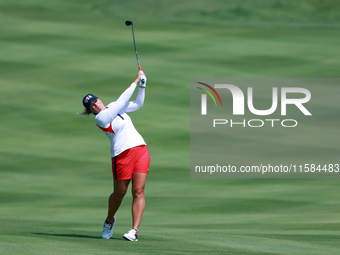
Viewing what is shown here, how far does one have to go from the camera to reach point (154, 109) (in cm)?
1033

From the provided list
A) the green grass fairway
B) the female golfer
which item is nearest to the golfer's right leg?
the female golfer

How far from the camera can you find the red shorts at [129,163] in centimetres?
451

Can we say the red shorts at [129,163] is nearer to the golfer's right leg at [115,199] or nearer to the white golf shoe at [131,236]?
the golfer's right leg at [115,199]

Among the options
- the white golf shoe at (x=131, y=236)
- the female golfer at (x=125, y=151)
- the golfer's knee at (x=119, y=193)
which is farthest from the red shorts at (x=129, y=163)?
the white golf shoe at (x=131, y=236)

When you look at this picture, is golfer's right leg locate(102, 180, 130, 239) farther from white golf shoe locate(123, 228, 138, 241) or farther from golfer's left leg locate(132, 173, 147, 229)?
white golf shoe locate(123, 228, 138, 241)

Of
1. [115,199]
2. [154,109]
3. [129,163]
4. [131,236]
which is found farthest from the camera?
[154,109]

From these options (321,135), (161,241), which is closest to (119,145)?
(161,241)

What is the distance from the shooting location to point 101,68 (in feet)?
36.2

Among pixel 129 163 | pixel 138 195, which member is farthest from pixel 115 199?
pixel 129 163

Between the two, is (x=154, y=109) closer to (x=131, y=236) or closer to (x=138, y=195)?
(x=138, y=195)

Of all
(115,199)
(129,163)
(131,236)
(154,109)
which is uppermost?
(154,109)

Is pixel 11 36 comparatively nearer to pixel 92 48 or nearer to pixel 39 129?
pixel 92 48

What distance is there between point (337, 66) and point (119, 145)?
7.71m

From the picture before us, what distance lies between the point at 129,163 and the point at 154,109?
19.2ft
